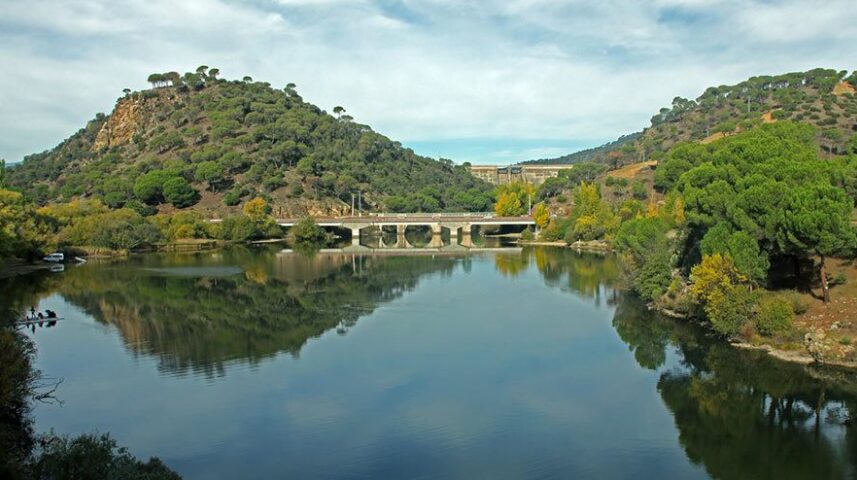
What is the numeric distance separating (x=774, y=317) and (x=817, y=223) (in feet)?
11.6

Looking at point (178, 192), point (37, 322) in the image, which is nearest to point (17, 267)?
point (37, 322)

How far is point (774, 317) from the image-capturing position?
25156mm

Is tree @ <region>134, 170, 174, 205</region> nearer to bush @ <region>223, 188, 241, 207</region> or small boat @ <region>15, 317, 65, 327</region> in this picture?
bush @ <region>223, 188, 241, 207</region>

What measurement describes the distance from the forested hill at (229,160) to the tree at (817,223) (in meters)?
69.6

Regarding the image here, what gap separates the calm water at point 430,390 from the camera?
1705 centimetres

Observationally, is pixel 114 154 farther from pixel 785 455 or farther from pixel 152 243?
pixel 785 455

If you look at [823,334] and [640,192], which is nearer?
[823,334]

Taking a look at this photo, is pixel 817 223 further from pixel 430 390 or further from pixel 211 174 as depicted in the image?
pixel 211 174

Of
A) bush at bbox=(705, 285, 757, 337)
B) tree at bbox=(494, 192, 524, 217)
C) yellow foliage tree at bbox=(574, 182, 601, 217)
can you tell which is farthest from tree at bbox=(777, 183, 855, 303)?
tree at bbox=(494, 192, 524, 217)

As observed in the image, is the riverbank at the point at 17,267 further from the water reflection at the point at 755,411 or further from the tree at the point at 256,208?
the water reflection at the point at 755,411

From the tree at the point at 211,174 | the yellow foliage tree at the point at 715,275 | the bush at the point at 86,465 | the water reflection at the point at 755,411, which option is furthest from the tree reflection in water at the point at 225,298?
the tree at the point at 211,174

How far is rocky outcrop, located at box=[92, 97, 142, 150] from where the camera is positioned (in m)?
113

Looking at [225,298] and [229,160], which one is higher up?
[229,160]

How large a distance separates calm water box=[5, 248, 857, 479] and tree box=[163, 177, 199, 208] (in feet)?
155
